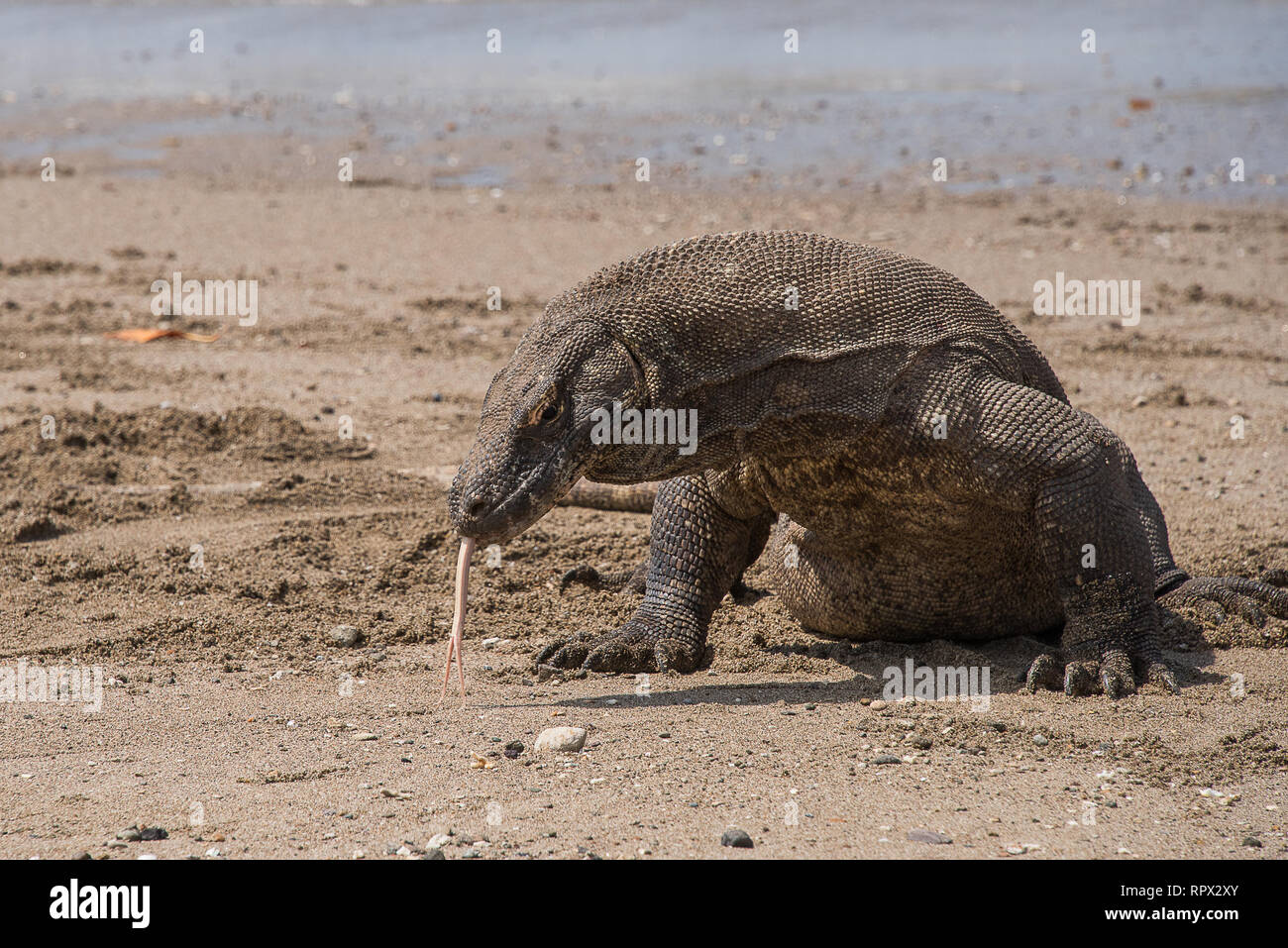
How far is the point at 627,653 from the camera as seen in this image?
494cm

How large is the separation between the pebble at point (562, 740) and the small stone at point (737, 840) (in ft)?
2.39

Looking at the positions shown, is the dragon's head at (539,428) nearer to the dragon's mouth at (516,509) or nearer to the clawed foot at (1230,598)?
the dragon's mouth at (516,509)

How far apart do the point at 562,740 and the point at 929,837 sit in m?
1.13

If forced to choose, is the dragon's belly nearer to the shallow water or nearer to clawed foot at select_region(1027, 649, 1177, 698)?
clawed foot at select_region(1027, 649, 1177, 698)

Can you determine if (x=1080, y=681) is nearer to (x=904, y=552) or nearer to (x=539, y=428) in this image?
(x=904, y=552)

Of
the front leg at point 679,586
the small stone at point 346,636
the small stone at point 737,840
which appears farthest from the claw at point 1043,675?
the small stone at point 346,636

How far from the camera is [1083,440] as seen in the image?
4430mm

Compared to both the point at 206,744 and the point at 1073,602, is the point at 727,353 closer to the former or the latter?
the point at 1073,602

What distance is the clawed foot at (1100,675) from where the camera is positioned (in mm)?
4484

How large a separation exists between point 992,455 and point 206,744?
2.51 m

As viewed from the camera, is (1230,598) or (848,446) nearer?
(848,446)

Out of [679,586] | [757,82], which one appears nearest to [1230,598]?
[679,586]

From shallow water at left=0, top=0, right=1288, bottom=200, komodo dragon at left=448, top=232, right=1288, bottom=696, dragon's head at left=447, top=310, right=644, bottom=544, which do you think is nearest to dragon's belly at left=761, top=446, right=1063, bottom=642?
komodo dragon at left=448, top=232, right=1288, bottom=696

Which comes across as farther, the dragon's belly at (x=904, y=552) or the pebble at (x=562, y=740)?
the dragon's belly at (x=904, y=552)
